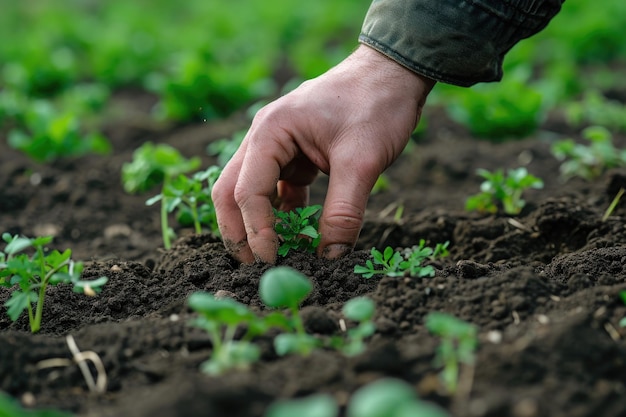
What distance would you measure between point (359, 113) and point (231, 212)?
0.53 meters

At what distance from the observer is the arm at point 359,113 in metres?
2.48

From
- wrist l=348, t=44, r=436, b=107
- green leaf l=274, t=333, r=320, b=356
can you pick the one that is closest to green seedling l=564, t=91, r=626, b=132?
wrist l=348, t=44, r=436, b=107

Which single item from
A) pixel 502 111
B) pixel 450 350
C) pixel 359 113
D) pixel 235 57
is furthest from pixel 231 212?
pixel 235 57

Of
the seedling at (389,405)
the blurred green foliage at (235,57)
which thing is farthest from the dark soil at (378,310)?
the blurred green foliage at (235,57)

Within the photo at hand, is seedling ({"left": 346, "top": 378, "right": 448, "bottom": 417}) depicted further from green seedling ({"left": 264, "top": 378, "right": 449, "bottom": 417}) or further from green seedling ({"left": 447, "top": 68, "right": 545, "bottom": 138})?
green seedling ({"left": 447, "top": 68, "right": 545, "bottom": 138})

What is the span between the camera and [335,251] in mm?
2561

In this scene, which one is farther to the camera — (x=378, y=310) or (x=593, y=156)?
(x=593, y=156)

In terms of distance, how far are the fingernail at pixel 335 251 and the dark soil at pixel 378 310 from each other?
5cm

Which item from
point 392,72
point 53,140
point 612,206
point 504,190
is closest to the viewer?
point 392,72

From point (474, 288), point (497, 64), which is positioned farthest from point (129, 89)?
point (474, 288)

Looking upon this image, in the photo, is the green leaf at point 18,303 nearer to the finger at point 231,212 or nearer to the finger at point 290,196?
the finger at point 231,212

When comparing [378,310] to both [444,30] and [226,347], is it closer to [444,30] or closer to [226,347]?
[226,347]

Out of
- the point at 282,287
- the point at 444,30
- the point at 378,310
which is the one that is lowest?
the point at 378,310

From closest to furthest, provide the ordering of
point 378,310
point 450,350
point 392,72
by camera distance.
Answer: point 450,350
point 378,310
point 392,72
